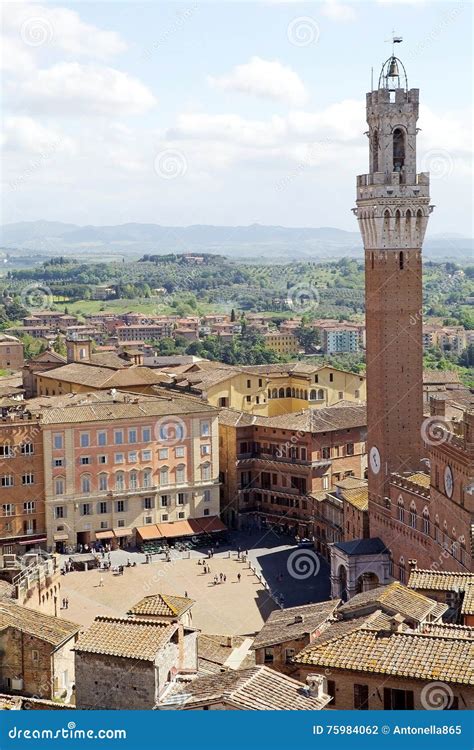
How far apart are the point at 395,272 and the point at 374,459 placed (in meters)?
7.49

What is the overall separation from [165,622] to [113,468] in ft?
111

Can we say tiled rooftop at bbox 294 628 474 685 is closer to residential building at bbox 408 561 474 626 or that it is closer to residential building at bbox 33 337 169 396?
residential building at bbox 408 561 474 626

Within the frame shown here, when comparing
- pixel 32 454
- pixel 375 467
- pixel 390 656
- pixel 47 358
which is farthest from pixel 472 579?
pixel 47 358

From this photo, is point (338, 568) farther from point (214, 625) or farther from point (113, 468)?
point (113, 468)

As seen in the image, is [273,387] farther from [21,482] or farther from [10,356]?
[10,356]

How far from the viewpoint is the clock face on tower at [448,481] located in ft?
125

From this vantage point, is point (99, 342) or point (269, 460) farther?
Result: point (99, 342)

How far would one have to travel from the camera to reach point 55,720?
42.3ft

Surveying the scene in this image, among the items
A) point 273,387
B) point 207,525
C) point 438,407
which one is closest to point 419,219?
point 438,407

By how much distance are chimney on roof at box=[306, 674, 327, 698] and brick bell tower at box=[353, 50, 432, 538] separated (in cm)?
2776

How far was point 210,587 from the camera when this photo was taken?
4625 cm

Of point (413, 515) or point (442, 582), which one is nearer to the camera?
point (442, 582)

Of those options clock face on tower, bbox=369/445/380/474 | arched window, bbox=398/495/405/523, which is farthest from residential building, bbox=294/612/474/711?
clock face on tower, bbox=369/445/380/474

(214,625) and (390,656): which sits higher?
(390,656)
